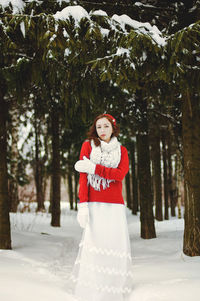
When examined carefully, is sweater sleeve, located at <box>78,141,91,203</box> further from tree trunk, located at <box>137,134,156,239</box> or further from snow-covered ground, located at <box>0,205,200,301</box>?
tree trunk, located at <box>137,134,156,239</box>

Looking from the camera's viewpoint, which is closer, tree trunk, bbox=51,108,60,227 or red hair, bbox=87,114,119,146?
red hair, bbox=87,114,119,146

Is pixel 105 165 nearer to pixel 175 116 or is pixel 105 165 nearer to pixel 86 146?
pixel 86 146

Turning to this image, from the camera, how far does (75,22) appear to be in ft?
14.6

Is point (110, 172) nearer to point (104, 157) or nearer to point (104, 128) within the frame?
point (104, 157)

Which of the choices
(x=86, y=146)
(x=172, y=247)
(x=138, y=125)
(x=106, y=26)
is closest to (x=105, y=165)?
(x=86, y=146)

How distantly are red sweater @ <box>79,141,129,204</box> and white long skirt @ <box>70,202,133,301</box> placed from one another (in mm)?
82

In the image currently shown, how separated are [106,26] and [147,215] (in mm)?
5214

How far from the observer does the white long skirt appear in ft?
12.3

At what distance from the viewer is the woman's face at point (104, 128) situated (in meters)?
4.09

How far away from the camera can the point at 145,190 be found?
8.31 metres

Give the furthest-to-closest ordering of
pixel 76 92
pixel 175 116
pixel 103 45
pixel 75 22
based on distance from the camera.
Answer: pixel 175 116 → pixel 76 92 → pixel 103 45 → pixel 75 22

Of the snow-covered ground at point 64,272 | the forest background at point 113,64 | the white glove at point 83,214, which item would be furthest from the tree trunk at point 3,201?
the white glove at point 83,214

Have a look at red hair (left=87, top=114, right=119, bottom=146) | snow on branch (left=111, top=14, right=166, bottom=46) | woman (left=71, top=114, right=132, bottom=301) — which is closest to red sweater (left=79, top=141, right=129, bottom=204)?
woman (left=71, top=114, right=132, bottom=301)

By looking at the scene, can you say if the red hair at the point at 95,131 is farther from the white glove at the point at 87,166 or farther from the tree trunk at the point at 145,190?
the tree trunk at the point at 145,190
